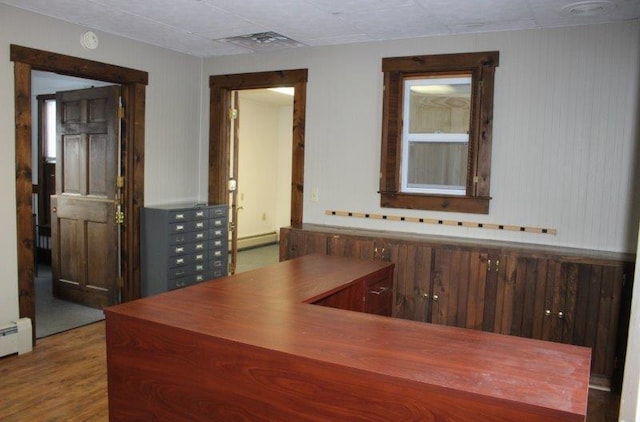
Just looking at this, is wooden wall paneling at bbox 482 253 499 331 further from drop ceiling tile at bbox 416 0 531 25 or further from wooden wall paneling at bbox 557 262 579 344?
drop ceiling tile at bbox 416 0 531 25

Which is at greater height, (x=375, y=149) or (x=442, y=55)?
(x=442, y=55)

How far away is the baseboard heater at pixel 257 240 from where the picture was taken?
8062 millimetres

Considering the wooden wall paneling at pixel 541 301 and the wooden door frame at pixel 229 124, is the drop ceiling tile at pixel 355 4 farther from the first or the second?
the wooden wall paneling at pixel 541 301

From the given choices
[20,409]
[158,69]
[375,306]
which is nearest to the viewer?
[20,409]

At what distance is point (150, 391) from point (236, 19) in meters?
2.75

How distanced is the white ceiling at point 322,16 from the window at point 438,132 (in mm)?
281

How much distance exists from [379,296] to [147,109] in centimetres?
285

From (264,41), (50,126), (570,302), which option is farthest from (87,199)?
(570,302)

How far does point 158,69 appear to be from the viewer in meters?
4.81

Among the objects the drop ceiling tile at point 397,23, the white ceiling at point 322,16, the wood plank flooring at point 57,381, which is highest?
the drop ceiling tile at point 397,23

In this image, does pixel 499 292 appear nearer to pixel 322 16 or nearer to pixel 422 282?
pixel 422 282

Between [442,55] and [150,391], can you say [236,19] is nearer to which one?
[442,55]

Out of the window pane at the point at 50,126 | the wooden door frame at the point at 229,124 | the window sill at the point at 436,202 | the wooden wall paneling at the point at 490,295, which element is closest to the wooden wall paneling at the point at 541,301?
the wooden wall paneling at the point at 490,295

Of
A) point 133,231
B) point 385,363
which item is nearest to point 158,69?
point 133,231
